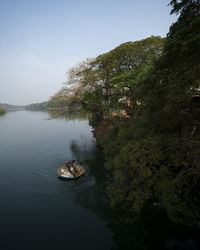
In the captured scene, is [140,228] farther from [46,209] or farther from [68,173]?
[68,173]

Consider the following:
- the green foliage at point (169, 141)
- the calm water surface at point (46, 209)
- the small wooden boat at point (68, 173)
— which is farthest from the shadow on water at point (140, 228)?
the green foliage at point (169, 141)

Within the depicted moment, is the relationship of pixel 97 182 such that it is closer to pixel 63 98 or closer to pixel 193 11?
pixel 193 11

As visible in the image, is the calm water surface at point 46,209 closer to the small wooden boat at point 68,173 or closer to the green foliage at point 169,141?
the small wooden boat at point 68,173

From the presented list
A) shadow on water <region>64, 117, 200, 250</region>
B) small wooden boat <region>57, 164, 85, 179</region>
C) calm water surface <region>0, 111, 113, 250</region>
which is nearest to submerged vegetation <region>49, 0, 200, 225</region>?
shadow on water <region>64, 117, 200, 250</region>

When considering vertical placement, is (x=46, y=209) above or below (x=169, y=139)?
below

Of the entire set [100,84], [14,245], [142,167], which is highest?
[100,84]

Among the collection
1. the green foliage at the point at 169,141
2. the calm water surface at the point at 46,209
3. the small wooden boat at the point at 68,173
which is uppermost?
the green foliage at the point at 169,141

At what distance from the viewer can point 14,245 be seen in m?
6.39

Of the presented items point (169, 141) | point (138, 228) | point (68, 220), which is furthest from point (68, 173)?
point (169, 141)

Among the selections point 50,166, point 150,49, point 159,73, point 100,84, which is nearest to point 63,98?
point 100,84

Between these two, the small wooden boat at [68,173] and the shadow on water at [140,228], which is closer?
the shadow on water at [140,228]

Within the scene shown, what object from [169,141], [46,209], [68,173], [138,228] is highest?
[169,141]

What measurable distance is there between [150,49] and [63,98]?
49.7ft

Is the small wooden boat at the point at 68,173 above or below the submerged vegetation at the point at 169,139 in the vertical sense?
below
